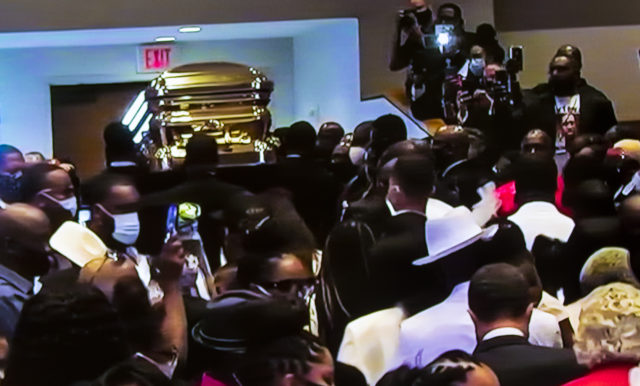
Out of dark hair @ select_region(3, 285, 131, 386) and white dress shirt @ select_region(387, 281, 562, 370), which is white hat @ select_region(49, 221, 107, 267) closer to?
dark hair @ select_region(3, 285, 131, 386)

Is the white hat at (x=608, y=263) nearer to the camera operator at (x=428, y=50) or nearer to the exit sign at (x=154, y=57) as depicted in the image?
the camera operator at (x=428, y=50)

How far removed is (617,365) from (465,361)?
12.7 inches

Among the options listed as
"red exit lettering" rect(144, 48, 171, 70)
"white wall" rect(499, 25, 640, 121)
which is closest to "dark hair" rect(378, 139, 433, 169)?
"white wall" rect(499, 25, 640, 121)

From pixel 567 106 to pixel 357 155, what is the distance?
1.22m

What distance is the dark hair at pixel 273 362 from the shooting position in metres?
2.01

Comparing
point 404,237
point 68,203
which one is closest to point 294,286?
point 404,237

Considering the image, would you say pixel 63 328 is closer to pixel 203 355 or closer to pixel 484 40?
pixel 203 355

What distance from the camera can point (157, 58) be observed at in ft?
21.1

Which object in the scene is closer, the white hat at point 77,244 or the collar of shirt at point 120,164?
the white hat at point 77,244

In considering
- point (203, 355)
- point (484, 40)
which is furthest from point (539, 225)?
point (484, 40)

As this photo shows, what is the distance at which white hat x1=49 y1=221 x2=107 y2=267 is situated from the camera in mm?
2305

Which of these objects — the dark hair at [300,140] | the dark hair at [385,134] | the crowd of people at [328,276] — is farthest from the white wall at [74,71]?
the crowd of people at [328,276]

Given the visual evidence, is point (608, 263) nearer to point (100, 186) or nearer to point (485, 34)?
point (100, 186)

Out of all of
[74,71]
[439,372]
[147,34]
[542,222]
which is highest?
[147,34]
